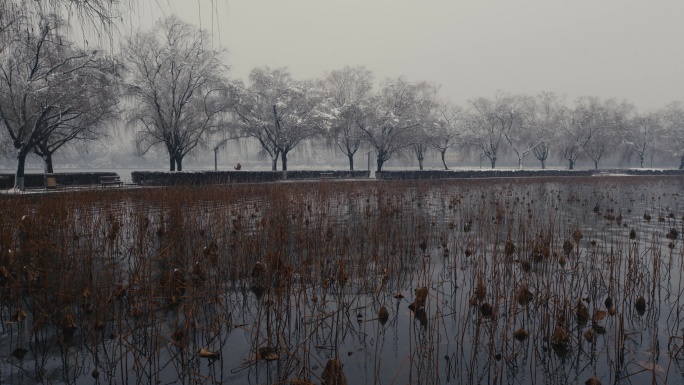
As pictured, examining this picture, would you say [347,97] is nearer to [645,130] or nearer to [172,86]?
[172,86]

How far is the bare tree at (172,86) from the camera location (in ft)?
94.2

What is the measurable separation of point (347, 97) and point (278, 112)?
29.6ft

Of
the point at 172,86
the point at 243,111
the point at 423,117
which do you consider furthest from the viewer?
the point at 423,117

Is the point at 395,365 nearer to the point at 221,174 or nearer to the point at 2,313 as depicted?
the point at 2,313

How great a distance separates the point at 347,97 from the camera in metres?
43.9

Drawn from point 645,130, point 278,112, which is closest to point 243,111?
point 278,112

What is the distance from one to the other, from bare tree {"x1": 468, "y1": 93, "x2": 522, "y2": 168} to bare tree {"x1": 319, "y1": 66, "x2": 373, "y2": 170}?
61.6ft

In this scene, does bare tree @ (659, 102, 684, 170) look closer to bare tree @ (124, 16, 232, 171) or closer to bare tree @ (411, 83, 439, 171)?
bare tree @ (411, 83, 439, 171)

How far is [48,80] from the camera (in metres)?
21.0

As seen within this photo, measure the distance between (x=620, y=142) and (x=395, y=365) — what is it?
6461cm

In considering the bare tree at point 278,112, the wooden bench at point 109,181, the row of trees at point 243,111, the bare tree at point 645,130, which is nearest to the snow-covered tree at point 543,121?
the row of trees at point 243,111

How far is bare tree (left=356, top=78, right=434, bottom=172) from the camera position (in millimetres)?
39869

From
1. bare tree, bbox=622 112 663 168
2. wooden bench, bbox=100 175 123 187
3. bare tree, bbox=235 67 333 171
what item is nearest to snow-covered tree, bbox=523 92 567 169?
bare tree, bbox=622 112 663 168

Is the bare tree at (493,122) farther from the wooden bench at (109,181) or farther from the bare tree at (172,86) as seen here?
the wooden bench at (109,181)
